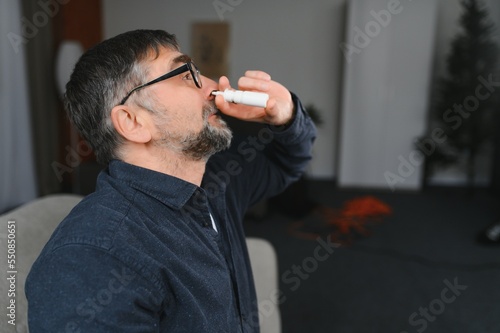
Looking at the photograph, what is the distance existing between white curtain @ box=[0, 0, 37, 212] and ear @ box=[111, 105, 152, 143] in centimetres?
297

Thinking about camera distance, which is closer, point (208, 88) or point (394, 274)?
point (208, 88)

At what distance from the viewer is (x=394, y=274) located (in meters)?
2.64

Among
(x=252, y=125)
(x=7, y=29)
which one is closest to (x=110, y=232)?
(x=252, y=125)

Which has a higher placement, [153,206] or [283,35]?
[283,35]

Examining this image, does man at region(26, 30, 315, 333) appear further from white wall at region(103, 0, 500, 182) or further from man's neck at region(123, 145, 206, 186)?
white wall at region(103, 0, 500, 182)

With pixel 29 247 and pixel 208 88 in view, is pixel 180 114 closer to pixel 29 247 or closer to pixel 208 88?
pixel 208 88

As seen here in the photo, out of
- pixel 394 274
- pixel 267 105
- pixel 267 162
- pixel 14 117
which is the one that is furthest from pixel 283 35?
pixel 267 105

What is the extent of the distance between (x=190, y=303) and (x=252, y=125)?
234cm

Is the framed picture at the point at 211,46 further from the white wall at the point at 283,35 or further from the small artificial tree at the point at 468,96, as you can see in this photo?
the small artificial tree at the point at 468,96

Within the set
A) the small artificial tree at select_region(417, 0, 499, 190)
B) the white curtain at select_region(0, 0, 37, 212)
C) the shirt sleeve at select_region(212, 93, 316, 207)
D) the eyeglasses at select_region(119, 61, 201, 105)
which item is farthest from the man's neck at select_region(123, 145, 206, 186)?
the small artificial tree at select_region(417, 0, 499, 190)

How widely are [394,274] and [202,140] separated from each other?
1999 mm

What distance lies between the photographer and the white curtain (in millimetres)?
3430

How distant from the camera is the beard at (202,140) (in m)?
1.04

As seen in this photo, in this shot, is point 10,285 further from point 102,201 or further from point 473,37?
point 473,37
